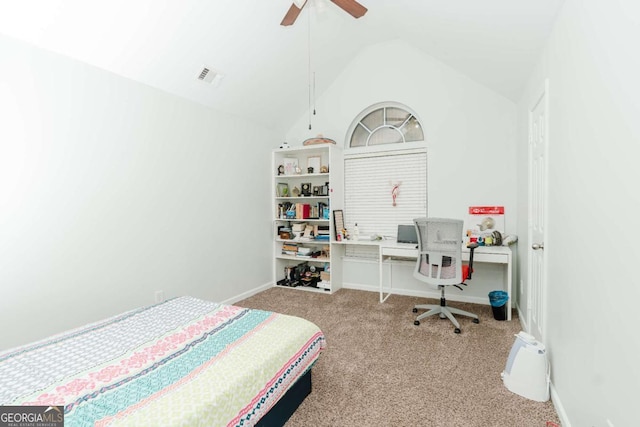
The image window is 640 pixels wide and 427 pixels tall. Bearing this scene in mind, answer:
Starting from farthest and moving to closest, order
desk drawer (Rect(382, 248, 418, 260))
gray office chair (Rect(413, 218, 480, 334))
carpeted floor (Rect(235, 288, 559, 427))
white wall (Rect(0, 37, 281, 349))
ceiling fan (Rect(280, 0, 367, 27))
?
desk drawer (Rect(382, 248, 418, 260))
gray office chair (Rect(413, 218, 480, 334))
ceiling fan (Rect(280, 0, 367, 27))
white wall (Rect(0, 37, 281, 349))
carpeted floor (Rect(235, 288, 559, 427))

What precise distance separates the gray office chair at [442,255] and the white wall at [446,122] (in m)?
0.90

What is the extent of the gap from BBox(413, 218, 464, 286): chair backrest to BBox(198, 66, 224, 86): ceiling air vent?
8.41ft

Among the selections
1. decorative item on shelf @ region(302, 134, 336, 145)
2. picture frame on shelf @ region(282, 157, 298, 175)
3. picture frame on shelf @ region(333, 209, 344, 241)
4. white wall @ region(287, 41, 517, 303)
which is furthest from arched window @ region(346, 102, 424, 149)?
picture frame on shelf @ region(333, 209, 344, 241)

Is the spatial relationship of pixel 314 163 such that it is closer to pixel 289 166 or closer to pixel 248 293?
pixel 289 166

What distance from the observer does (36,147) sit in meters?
2.21

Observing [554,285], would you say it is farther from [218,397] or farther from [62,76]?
[62,76]

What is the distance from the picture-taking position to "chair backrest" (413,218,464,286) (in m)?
3.04

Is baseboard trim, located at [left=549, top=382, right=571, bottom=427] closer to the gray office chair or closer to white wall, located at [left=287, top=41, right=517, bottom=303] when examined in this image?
the gray office chair

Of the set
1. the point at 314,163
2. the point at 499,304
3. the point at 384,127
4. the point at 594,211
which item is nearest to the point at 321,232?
the point at 314,163

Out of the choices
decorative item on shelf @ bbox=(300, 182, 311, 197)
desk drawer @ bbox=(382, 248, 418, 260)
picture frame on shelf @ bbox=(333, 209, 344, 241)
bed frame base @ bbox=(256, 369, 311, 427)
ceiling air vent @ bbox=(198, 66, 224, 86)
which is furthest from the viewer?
decorative item on shelf @ bbox=(300, 182, 311, 197)

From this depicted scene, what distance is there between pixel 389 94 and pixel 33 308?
14.0 feet

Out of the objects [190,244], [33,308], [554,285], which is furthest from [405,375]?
[33,308]

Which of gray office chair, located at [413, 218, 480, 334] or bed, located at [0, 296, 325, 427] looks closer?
bed, located at [0, 296, 325, 427]

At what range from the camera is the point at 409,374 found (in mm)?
2254
